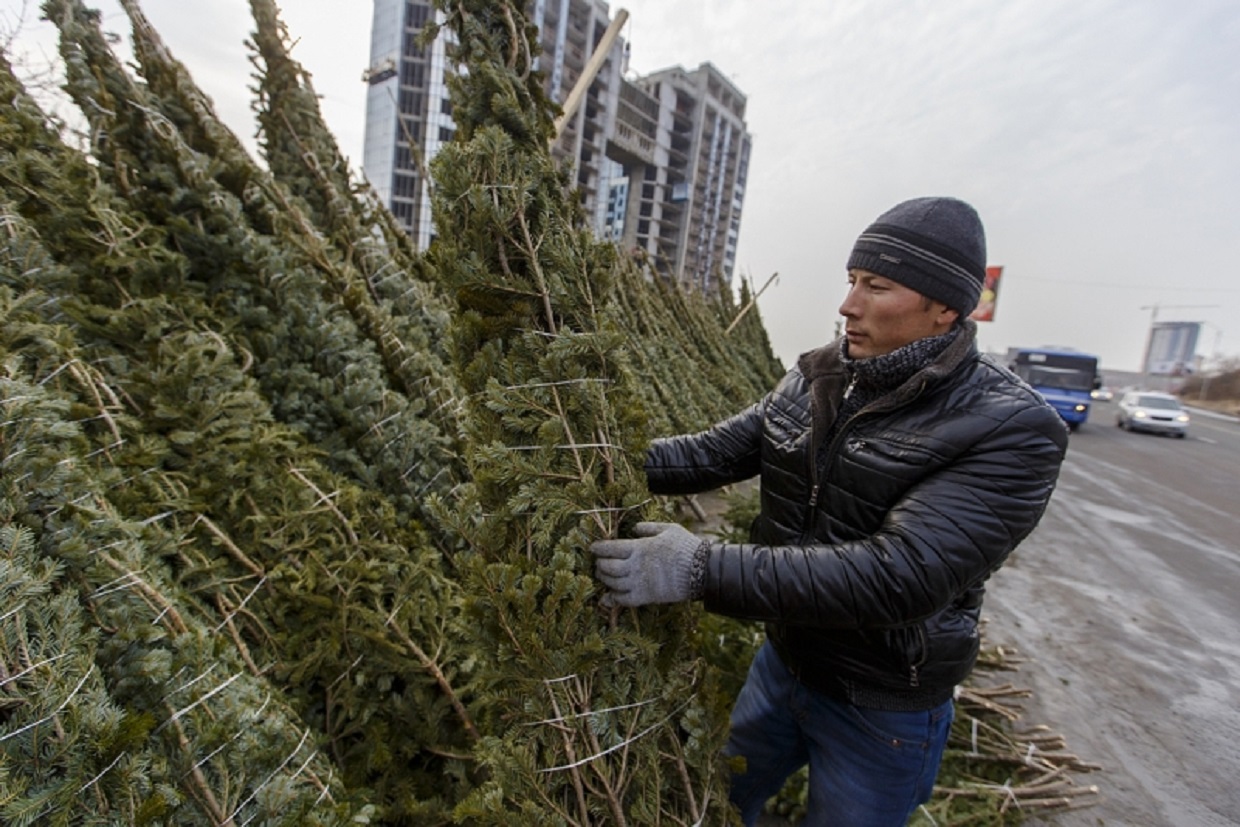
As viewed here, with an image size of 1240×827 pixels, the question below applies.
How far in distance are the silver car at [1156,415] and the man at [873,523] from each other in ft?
74.2

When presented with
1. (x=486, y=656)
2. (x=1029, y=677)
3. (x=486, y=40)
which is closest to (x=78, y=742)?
(x=486, y=656)

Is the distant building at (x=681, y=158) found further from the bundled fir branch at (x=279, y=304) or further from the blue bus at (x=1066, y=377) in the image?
the bundled fir branch at (x=279, y=304)

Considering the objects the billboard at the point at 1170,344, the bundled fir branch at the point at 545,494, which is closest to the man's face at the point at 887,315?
the bundled fir branch at the point at 545,494

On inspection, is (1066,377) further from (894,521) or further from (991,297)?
(894,521)

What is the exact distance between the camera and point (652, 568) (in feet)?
4.04

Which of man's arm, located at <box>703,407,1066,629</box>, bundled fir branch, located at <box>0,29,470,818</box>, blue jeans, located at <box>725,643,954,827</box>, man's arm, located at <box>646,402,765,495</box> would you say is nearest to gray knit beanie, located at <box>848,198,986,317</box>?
man's arm, located at <box>703,407,1066,629</box>

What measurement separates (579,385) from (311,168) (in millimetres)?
4128

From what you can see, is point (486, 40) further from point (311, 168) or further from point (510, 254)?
point (311, 168)

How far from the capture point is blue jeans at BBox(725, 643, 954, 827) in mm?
1489

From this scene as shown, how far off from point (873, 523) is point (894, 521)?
0.14m

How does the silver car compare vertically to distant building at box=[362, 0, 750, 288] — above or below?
below

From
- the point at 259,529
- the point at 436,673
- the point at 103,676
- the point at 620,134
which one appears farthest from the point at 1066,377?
the point at 620,134

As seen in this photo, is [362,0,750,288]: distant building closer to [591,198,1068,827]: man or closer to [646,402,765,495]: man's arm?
[646,402,765,495]: man's arm

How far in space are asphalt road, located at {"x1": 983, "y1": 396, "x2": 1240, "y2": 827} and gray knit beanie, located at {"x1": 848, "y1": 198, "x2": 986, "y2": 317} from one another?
2910 mm
